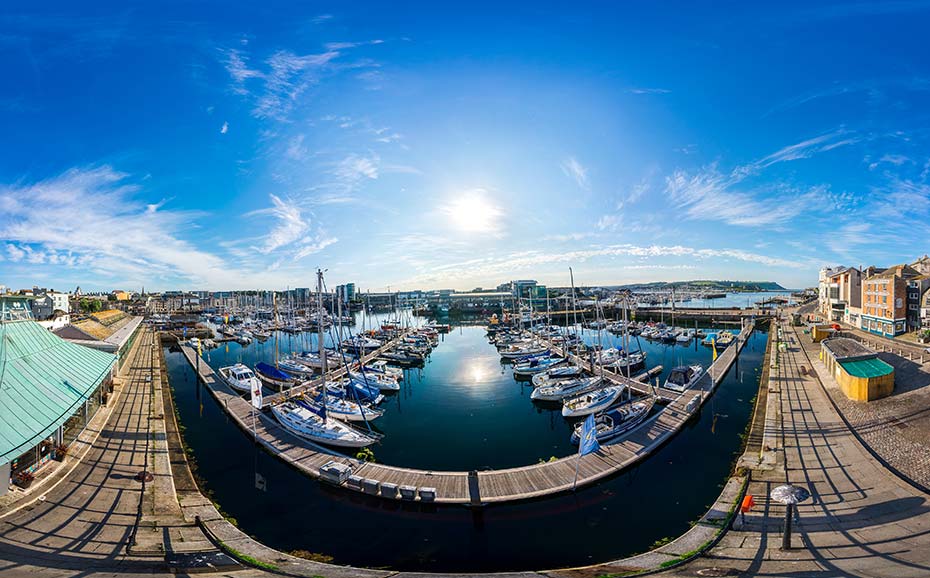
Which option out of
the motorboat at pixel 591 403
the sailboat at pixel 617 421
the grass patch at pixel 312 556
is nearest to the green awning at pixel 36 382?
the grass patch at pixel 312 556

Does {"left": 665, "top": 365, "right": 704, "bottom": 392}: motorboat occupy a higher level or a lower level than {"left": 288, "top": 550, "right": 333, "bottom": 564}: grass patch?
higher

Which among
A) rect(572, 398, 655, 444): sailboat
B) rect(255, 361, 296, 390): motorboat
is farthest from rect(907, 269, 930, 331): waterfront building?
rect(255, 361, 296, 390): motorboat

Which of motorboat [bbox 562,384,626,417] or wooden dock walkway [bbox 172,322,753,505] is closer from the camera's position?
wooden dock walkway [bbox 172,322,753,505]

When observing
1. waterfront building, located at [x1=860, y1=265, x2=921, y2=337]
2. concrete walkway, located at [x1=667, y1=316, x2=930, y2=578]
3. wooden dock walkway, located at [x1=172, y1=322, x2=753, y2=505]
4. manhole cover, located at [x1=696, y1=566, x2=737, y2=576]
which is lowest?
wooden dock walkway, located at [x1=172, y1=322, x2=753, y2=505]

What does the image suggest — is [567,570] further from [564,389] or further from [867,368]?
[867,368]

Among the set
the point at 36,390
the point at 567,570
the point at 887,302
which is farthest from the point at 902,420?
the point at 36,390

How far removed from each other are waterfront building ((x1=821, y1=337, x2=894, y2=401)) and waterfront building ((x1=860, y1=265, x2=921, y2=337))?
→ 1872 cm

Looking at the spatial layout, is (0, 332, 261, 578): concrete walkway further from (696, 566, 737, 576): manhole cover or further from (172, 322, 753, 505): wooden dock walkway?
(696, 566, 737, 576): manhole cover

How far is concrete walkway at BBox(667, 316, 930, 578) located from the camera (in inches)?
385

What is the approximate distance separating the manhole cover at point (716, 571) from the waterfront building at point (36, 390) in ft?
64.4

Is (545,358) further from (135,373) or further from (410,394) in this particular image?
(135,373)

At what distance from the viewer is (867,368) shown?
2256cm

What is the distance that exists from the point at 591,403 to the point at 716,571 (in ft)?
51.9

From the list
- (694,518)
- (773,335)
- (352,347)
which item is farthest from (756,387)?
(352,347)
